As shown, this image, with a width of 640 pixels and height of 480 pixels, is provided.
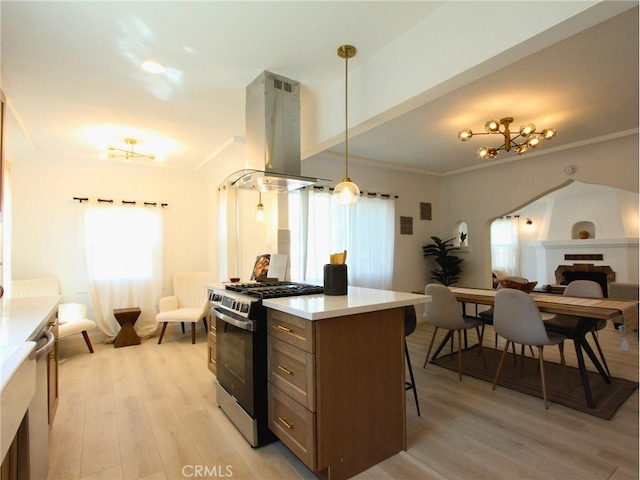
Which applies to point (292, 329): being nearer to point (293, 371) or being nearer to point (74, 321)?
point (293, 371)

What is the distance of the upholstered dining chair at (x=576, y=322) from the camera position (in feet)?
8.86

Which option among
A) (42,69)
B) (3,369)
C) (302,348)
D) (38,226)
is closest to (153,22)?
(42,69)

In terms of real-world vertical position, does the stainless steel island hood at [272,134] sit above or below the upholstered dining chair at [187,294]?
above

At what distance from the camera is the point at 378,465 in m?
1.79

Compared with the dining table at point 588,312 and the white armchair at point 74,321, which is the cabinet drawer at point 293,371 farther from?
the white armchair at point 74,321

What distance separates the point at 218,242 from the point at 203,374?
82.2 inches

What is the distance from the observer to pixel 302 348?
65.1 inches

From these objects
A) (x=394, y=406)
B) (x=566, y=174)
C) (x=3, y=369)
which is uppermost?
(x=566, y=174)

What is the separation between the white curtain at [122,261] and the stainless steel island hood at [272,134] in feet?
8.86

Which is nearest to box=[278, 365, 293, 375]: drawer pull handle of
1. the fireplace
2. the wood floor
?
the wood floor

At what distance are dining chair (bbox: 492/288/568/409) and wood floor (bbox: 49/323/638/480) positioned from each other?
380 mm

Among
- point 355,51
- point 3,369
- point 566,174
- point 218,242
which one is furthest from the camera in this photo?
point 218,242

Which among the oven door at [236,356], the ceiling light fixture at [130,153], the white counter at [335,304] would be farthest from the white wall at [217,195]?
the white counter at [335,304]

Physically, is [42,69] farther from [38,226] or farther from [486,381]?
[486,381]
